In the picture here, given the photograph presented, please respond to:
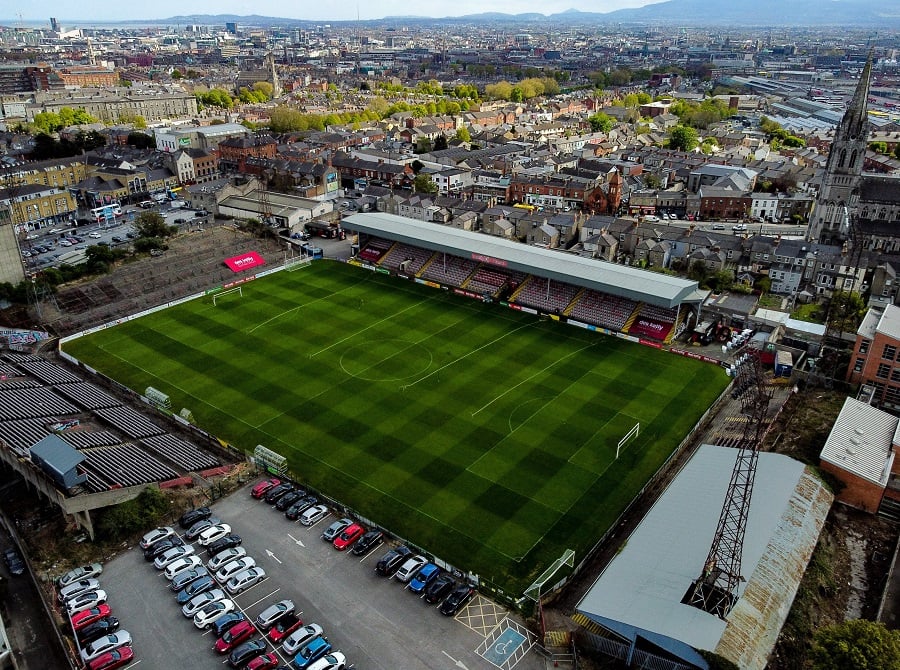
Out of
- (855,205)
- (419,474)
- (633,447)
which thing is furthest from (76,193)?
(855,205)

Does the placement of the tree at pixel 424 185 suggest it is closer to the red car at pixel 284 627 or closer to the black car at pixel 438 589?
the black car at pixel 438 589

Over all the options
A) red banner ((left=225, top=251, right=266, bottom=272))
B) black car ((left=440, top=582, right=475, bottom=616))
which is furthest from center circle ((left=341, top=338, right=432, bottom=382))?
red banner ((left=225, top=251, right=266, bottom=272))

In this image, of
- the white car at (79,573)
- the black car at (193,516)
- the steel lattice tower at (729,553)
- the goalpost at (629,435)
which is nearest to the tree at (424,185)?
the goalpost at (629,435)

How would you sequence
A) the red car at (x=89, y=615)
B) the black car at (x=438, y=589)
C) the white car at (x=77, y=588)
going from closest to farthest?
the red car at (x=89, y=615), the white car at (x=77, y=588), the black car at (x=438, y=589)

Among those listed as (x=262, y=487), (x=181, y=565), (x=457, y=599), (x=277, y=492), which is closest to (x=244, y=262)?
(x=262, y=487)

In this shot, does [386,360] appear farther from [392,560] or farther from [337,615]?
[337,615]

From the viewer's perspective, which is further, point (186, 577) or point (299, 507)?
point (299, 507)
